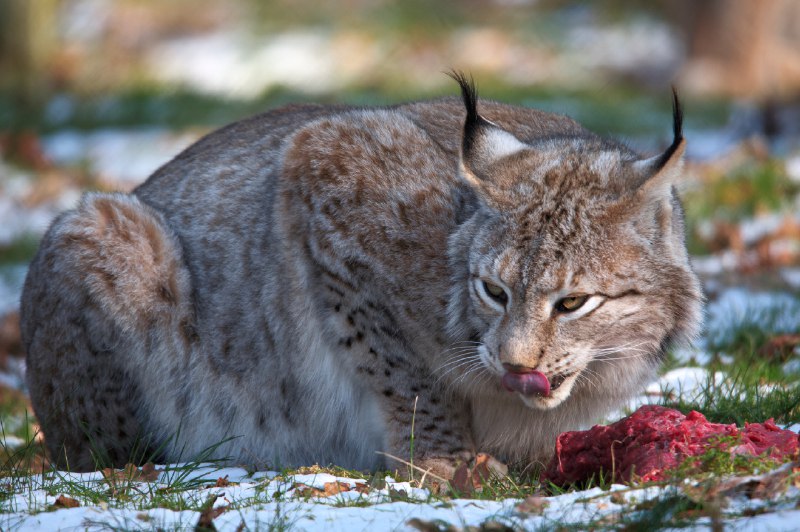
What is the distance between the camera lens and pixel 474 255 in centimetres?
414

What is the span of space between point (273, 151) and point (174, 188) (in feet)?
1.91

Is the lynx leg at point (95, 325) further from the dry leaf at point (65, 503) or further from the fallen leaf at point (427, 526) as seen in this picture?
the fallen leaf at point (427, 526)

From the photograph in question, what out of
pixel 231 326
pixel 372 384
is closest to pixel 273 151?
pixel 231 326

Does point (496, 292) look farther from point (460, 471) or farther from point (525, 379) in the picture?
point (460, 471)

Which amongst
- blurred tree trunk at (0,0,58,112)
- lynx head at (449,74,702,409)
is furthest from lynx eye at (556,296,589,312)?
blurred tree trunk at (0,0,58,112)

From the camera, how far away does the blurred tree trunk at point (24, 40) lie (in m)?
13.3

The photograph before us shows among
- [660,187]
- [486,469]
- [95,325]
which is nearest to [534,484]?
[486,469]

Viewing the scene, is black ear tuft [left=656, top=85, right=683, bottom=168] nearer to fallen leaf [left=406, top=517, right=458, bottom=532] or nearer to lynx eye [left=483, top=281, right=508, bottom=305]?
lynx eye [left=483, top=281, right=508, bottom=305]

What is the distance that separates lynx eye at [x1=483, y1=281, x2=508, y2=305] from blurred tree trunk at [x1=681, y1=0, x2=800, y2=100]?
44.5ft

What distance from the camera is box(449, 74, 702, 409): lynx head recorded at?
12.7 feet

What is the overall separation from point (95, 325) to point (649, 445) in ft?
8.39

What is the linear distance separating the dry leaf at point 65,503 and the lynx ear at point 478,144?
191cm

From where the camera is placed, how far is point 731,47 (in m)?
16.9

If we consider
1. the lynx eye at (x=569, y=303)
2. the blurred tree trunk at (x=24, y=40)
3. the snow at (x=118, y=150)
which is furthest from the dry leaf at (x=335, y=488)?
the blurred tree trunk at (x=24, y=40)
